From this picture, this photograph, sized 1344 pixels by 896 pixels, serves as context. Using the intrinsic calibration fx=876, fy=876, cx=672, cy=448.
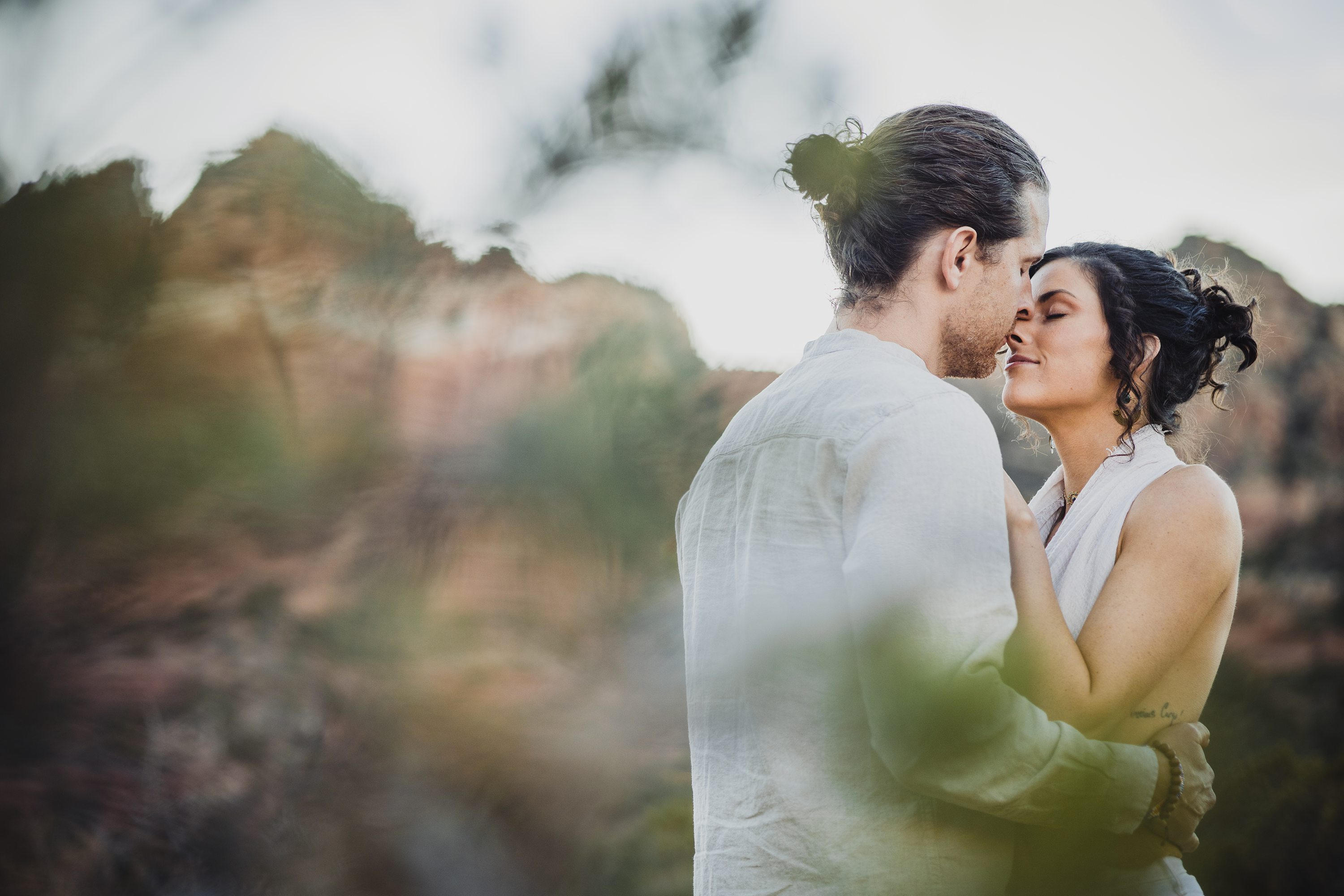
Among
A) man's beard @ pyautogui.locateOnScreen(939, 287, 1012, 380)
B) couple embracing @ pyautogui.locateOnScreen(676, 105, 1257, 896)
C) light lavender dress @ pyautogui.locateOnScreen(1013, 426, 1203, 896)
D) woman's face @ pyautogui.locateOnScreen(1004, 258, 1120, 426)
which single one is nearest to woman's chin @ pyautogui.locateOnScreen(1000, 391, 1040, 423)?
woman's face @ pyautogui.locateOnScreen(1004, 258, 1120, 426)

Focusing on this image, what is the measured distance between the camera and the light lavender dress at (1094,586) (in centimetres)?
→ 107

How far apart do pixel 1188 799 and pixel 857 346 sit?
0.70 metres

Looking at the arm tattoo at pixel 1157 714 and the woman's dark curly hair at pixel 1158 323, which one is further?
the woman's dark curly hair at pixel 1158 323

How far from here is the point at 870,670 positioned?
88 cm

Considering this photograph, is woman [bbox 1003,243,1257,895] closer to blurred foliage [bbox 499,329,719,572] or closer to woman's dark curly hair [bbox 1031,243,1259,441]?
woman's dark curly hair [bbox 1031,243,1259,441]

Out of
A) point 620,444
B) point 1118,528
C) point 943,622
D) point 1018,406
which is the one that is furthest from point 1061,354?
point 620,444

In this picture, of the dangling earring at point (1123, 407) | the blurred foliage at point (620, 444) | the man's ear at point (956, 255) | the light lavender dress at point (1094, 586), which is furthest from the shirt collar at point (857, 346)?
the blurred foliage at point (620, 444)

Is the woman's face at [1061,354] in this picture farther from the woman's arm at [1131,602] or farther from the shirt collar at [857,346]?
the shirt collar at [857,346]

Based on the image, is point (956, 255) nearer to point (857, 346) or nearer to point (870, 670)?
point (857, 346)

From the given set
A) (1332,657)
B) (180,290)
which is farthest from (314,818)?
(1332,657)

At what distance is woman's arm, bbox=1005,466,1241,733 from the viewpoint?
1034mm

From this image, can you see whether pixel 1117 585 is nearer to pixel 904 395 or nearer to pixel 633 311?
pixel 904 395

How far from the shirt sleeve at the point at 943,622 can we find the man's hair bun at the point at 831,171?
17.9 inches

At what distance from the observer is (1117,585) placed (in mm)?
1314
